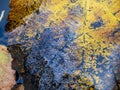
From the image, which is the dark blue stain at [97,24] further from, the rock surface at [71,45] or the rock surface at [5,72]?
the rock surface at [5,72]

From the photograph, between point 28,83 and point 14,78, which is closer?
point 28,83

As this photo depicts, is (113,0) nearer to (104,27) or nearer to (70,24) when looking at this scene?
(104,27)

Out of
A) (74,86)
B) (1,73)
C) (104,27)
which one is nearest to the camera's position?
(74,86)

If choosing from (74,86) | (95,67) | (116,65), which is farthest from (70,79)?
(116,65)

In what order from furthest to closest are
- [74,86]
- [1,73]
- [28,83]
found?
[1,73], [28,83], [74,86]

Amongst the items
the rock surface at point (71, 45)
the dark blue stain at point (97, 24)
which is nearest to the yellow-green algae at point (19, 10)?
the rock surface at point (71, 45)

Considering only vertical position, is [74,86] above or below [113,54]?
below

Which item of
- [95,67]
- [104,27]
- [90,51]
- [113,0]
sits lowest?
[95,67]
